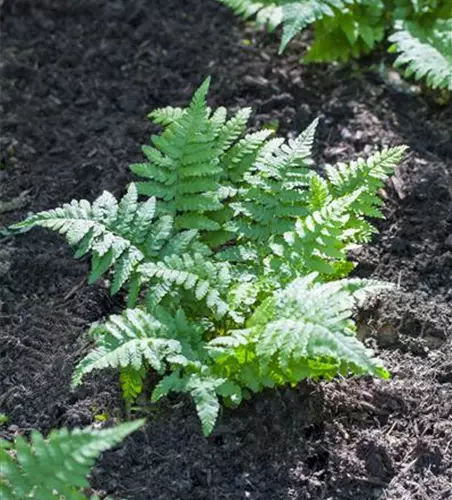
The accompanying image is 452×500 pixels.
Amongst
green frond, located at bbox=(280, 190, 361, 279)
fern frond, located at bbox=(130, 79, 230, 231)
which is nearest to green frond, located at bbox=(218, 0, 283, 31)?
fern frond, located at bbox=(130, 79, 230, 231)

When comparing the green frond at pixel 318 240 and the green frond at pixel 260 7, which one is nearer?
the green frond at pixel 318 240

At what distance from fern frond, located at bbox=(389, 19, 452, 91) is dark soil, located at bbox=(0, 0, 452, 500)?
0.91ft

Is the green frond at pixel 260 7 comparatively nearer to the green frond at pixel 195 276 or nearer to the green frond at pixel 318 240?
the green frond at pixel 318 240

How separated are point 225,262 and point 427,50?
1.71 metres

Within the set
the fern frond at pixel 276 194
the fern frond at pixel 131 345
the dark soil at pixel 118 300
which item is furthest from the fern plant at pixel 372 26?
the fern frond at pixel 131 345

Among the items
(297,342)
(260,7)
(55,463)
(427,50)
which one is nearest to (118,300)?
(297,342)

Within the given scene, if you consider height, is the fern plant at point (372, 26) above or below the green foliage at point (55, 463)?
above

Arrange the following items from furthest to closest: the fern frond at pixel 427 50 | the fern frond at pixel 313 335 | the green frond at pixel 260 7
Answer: the green frond at pixel 260 7
the fern frond at pixel 427 50
the fern frond at pixel 313 335

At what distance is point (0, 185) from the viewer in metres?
4.61

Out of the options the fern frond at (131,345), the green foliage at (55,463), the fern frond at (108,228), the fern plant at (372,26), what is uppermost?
the fern plant at (372,26)

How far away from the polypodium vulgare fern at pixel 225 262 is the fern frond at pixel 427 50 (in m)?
0.89

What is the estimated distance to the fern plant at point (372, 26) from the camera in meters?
4.74

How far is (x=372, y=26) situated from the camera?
5129mm

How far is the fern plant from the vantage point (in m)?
4.74
